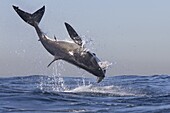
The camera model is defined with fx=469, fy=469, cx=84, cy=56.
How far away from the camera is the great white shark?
45.4 feet

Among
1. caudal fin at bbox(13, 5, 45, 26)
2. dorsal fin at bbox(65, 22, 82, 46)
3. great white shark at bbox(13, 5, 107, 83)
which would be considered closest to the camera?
dorsal fin at bbox(65, 22, 82, 46)

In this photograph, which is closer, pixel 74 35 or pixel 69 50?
pixel 74 35

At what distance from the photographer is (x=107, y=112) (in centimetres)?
1182

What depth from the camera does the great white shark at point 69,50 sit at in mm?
13852

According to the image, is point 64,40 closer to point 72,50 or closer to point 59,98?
point 72,50

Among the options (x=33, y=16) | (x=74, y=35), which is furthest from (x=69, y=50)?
(x=33, y=16)

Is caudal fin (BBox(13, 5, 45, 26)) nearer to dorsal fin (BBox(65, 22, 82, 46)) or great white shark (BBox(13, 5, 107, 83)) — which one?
great white shark (BBox(13, 5, 107, 83))

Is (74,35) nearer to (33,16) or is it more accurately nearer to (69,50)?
(69,50)

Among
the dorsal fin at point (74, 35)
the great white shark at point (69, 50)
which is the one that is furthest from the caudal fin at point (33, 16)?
the dorsal fin at point (74, 35)

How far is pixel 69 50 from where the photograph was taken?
45.9ft

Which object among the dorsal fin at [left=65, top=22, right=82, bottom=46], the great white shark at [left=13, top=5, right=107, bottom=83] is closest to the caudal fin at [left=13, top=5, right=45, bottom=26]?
→ the great white shark at [left=13, top=5, right=107, bottom=83]

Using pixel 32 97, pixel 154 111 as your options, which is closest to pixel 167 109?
pixel 154 111

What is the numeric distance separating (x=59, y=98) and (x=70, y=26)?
291cm

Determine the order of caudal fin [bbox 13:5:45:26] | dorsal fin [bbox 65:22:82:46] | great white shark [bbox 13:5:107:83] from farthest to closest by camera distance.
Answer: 1. caudal fin [bbox 13:5:45:26]
2. great white shark [bbox 13:5:107:83]
3. dorsal fin [bbox 65:22:82:46]
